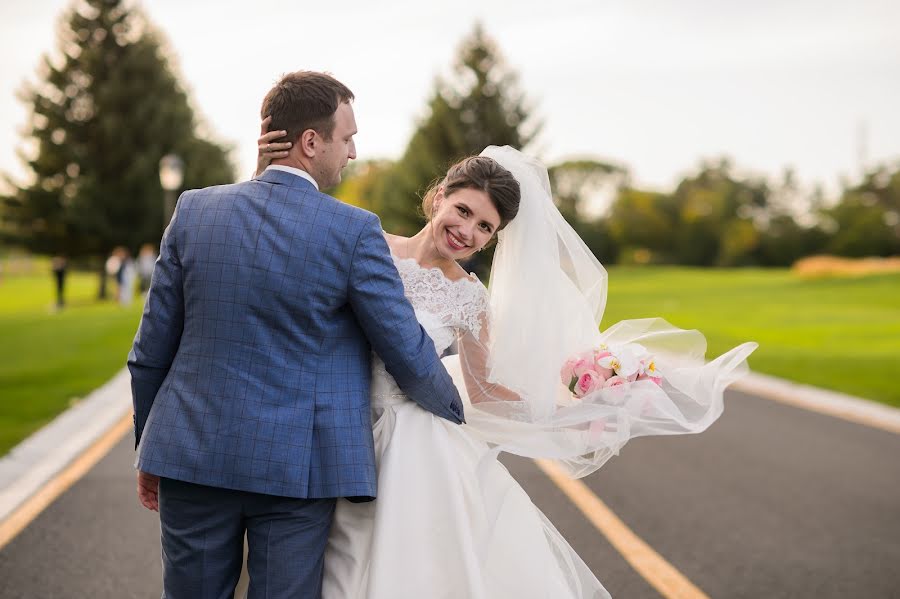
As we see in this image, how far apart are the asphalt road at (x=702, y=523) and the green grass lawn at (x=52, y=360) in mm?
2338

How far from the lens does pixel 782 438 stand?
9367mm

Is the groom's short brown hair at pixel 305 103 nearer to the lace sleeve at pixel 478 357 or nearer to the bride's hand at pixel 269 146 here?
the bride's hand at pixel 269 146

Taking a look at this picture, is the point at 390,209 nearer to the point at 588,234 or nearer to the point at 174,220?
the point at 588,234

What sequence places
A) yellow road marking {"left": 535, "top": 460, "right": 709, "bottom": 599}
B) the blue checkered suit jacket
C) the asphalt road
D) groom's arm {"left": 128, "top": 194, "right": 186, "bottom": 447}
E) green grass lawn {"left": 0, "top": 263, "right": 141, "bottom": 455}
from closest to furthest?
1. the blue checkered suit jacket
2. groom's arm {"left": 128, "top": 194, "right": 186, "bottom": 447}
3. yellow road marking {"left": 535, "top": 460, "right": 709, "bottom": 599}
4. the asphalt road
5. green grass lawn {"left": 0, "top": 263, "right": 141, "bottom": 455}

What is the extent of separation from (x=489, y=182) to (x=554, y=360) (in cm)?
74

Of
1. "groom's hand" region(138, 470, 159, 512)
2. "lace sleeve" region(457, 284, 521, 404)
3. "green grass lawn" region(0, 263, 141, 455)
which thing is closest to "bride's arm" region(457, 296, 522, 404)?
"lace sleeve" region(457, 284, 521, 404)

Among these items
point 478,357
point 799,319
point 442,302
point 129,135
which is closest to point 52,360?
point 478,357

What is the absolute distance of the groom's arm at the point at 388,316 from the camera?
9.18ft

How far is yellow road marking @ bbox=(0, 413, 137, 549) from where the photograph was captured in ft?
19.7

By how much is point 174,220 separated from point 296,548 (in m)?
1.05

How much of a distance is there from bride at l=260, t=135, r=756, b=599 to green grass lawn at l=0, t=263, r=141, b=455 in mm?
6091

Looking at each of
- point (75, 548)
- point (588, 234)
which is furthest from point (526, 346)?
point (588, 234)

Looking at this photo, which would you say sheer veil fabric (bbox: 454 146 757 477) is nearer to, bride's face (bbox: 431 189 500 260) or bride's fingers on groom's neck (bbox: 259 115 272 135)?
bride's face (bbox: 431 189 500 260)

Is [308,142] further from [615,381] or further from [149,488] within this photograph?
[615,381]
